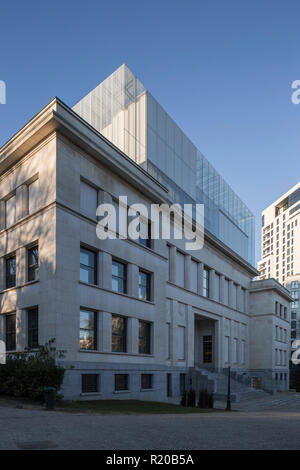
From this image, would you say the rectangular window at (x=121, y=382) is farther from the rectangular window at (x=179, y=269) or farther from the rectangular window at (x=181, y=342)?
the rectangular window at (x=179, y=269)

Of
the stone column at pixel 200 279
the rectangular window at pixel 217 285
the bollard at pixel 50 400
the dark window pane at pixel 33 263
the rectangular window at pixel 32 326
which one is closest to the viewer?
the bollard at pixel 50 400

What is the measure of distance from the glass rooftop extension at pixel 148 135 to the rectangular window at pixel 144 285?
16.1 metres

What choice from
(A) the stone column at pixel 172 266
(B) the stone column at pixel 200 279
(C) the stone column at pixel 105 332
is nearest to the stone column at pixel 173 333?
(A) the stone column at pixel 172 266

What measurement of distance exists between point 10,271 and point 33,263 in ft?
11.1

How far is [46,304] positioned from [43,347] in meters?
2.36

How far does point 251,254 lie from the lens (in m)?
76.4

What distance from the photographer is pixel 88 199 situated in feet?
91.1

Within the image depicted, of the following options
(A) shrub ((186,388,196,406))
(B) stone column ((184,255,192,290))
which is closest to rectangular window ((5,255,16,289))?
(A) shrub ((186,388,196,406))

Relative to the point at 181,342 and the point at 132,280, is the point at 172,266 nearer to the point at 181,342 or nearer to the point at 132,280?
the point at 181,342

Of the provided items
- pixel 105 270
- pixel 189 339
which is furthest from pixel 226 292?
pixel 105 270

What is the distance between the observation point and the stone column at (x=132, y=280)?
3000 cm

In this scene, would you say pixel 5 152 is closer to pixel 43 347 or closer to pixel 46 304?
pixel 46 304

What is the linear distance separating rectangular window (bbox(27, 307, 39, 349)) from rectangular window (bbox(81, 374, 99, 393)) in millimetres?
3417
